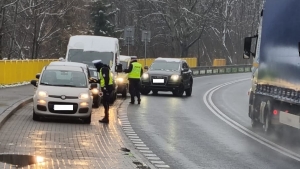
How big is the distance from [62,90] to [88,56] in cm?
1007

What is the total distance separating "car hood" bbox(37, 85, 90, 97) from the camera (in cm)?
1916

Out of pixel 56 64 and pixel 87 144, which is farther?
pixel 56 64

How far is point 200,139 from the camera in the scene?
16.9 m

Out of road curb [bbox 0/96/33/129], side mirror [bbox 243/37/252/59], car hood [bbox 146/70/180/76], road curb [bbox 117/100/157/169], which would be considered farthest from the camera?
car hood [bbox 146/70/180/76]

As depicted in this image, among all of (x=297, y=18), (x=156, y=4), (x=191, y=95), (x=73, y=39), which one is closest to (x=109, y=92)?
(x=297, y=18)

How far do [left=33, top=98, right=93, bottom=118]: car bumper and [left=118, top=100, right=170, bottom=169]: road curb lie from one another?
1.09 metres

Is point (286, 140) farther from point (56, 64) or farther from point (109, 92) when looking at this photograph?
point (56, 64)

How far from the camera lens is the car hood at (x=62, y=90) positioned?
62.9ft

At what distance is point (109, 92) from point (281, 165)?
8.23m

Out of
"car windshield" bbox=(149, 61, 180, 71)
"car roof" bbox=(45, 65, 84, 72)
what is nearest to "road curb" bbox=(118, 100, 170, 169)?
"car roof" bbox=(45, 65, 84, 72)

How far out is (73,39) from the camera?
30.0 metres

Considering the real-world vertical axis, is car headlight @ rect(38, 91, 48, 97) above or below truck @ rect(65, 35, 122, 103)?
below

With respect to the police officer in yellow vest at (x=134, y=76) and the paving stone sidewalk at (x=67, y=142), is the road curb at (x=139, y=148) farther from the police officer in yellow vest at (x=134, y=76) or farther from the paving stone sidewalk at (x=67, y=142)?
the police officer in yellow vest at (x=134, y=76)

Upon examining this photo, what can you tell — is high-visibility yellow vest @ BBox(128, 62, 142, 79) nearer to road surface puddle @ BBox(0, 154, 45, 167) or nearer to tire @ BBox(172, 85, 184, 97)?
tire @ BBox(172, 85, 184, 97)
